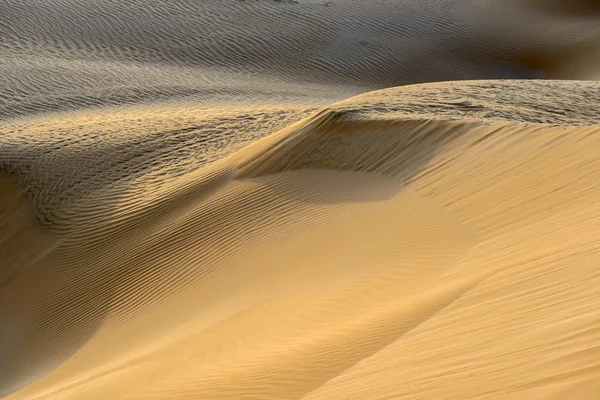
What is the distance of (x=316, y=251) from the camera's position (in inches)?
289

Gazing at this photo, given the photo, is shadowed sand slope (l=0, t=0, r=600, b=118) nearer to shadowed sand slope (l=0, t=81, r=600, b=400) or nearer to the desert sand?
the desert sand

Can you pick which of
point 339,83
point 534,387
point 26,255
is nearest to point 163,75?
point 339,83

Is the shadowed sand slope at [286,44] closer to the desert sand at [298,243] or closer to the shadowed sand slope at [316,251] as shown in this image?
the desert sand at [298,243]

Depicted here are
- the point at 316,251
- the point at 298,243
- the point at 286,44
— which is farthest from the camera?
the point at 286,44

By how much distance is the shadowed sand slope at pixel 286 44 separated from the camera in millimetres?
17297

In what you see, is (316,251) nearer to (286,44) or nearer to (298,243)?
(298,243)

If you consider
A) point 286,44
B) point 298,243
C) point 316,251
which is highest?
point 286,44

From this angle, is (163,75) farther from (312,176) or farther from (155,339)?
(155,339)

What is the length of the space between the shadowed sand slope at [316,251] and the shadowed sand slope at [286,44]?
17.3 ft

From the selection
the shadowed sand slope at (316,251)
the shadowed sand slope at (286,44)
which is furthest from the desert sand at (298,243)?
the shadowed sand slope at (286,44)

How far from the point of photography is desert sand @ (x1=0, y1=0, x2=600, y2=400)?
429cm

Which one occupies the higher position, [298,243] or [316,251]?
[298,243]

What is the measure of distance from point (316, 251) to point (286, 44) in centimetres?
1348

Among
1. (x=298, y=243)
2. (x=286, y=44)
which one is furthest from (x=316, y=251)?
(x=286, y=44)
